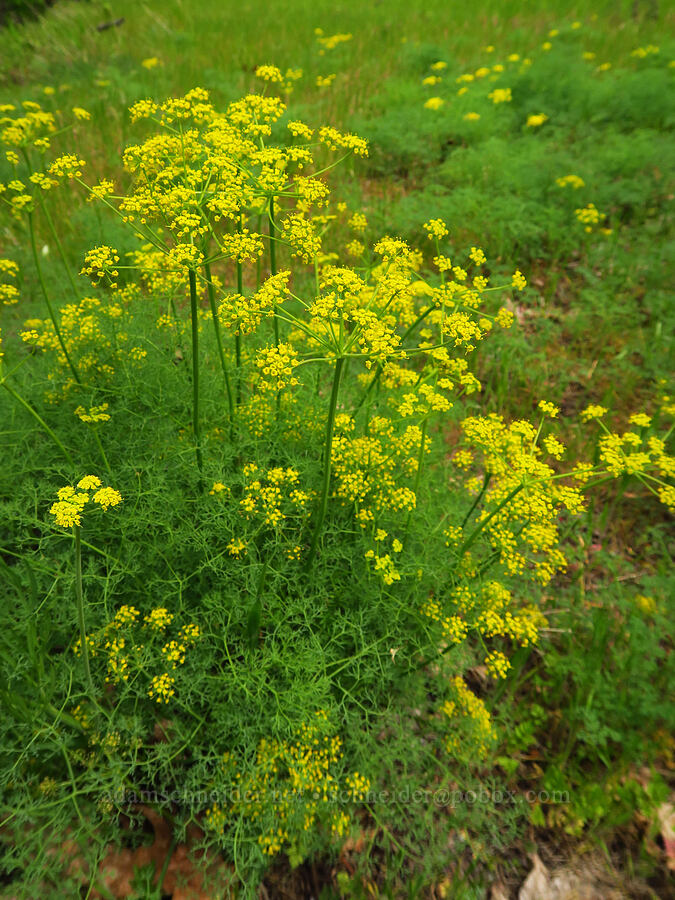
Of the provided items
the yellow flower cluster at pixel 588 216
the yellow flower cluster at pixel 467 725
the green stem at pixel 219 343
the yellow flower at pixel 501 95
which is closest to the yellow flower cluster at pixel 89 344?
the green stem at pixel 219 343

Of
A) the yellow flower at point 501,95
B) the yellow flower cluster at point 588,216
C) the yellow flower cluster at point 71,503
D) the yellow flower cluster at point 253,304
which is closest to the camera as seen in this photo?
the yellow flower cluster at point 71,503

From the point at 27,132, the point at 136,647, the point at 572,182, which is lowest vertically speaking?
the point at 136,647

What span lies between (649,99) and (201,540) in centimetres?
799

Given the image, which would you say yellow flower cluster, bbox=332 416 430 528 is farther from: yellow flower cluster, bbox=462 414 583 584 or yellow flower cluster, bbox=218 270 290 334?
yellow flower cluster, bbox=218 270 290 334

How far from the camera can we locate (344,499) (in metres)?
2.56

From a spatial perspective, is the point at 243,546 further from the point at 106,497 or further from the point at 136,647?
the point at 106,497

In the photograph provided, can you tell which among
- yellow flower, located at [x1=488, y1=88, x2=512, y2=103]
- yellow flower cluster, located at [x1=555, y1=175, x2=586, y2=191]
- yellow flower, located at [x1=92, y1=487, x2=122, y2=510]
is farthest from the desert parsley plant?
yellow flower, located at [x1=488, y1=88, x2=512, y2=103]

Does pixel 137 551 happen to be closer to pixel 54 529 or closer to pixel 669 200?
pixel 54 529

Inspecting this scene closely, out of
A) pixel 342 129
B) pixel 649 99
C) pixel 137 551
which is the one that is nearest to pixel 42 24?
pixel 342 129

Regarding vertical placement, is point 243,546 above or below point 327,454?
below

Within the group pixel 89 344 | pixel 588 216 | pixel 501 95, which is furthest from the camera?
pixel 501 95

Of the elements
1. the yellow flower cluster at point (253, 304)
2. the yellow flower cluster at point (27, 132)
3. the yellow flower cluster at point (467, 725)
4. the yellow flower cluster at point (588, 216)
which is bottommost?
the yellow flower cluster at point (467, 725)

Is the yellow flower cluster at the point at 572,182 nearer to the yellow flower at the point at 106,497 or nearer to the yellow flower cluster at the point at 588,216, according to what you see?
the yellow flower cluster at the point at 588,216

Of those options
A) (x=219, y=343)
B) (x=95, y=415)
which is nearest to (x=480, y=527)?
(x=219, y=343)
